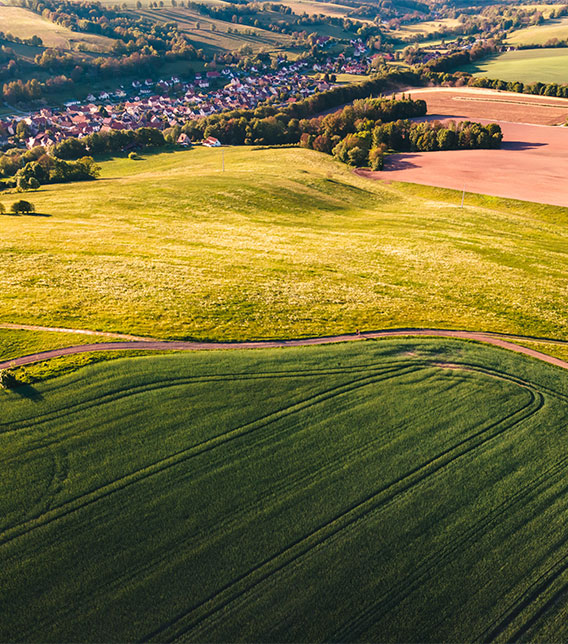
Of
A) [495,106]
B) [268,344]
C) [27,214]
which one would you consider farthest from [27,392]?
[495,106]

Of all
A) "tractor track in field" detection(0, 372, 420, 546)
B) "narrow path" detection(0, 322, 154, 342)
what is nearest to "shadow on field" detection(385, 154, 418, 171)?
"tractor track in field" detection(0, 372, 420, 546)

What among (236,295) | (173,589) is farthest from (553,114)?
(173,589)

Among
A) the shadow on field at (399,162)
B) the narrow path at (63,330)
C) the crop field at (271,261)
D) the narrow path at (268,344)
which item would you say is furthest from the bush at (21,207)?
the shadow on field at (399,162)

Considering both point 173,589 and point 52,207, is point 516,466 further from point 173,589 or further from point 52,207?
point 52,207

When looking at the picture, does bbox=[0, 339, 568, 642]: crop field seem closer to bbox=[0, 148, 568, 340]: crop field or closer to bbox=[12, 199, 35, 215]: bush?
bbox=[0, 148, 568, 340]: crop field

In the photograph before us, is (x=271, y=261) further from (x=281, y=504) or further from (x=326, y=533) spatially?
(x=326, y=533)

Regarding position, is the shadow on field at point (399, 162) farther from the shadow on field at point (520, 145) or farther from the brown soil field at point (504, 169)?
the shadow on field at point (520, 145)
